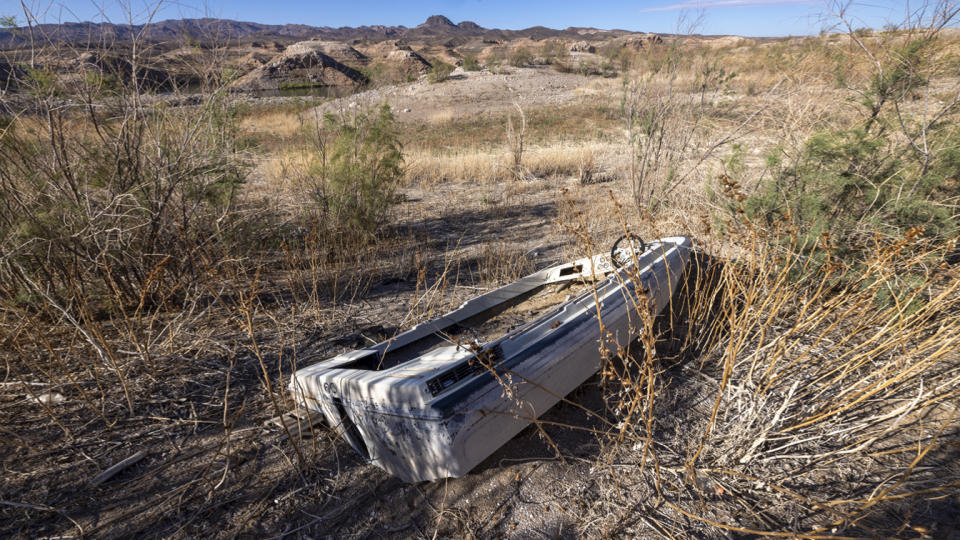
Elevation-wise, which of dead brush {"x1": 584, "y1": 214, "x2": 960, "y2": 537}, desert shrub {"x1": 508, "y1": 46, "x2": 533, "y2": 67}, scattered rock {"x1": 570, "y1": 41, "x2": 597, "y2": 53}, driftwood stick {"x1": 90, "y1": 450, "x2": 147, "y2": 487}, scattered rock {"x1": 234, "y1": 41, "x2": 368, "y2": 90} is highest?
scattered rock {"x1": 570, "y1": 41, "x2": 597, "y2": 53}

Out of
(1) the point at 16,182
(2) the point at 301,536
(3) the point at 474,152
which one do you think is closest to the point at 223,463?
(2) the point at 301,536

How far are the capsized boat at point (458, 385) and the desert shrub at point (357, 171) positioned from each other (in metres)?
3.03

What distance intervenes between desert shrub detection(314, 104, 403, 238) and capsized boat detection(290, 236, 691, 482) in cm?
303

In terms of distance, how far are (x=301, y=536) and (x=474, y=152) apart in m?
11.1

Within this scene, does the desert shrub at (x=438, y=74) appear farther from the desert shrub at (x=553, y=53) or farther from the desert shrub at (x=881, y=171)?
the desert shrub at (x=881, y=171)

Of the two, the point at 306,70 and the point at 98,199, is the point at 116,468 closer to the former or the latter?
the point at 98,199

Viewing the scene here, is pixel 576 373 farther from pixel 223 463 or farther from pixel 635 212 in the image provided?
pixel 635 212

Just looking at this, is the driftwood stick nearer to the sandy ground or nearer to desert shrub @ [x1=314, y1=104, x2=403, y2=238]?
desert shrub @ [x1=314, y1=104, x2=403, y2=238]

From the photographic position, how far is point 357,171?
542cm

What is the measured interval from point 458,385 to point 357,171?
4.09 m

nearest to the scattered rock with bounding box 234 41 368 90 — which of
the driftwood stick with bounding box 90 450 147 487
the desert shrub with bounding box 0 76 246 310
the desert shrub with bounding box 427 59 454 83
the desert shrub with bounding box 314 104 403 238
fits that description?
the desert shrub with bounding box 314 104 403 238

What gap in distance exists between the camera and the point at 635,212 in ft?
20.6

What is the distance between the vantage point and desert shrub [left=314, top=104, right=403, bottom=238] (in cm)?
549

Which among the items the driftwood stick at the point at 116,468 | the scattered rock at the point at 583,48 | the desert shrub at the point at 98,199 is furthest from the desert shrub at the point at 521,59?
the driftwood stick at the point at 116,468
